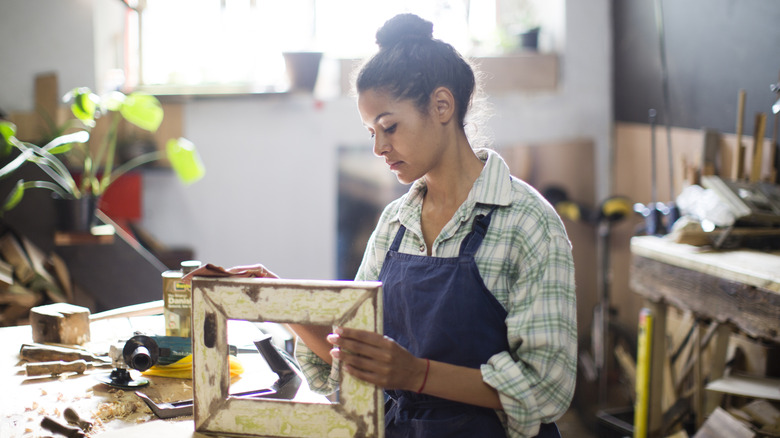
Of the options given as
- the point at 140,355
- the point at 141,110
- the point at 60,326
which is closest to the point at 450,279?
the point at 140,355

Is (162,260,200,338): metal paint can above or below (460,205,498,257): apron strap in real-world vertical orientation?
below

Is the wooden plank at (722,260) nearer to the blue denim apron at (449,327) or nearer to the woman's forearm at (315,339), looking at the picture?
the blue denim apron at (449,327)

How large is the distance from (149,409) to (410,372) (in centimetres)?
60

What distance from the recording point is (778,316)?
2.04 m

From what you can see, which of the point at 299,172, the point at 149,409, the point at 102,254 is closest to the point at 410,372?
the point at 149,409

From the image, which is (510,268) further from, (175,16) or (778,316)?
(175,16)

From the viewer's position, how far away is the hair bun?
63.1 inches

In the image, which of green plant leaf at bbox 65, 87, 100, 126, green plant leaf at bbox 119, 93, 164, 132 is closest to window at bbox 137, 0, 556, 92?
green plant leaf at bbox 119, 93, 164, 132

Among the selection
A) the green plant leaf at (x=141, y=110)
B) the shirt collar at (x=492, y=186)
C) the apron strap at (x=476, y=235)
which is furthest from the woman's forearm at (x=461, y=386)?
the green plant leaf at (x=141, y=110)

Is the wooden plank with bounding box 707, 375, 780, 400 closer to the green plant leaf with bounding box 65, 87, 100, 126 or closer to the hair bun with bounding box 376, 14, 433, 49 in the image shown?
the hair bun with bounding box 376, 14, 433, 49

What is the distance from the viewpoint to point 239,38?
460cm

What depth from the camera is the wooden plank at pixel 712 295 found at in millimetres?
2102

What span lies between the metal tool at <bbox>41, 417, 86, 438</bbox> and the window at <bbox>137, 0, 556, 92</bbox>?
340cm

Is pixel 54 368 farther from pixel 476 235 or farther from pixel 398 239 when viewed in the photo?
pixel 476 235
